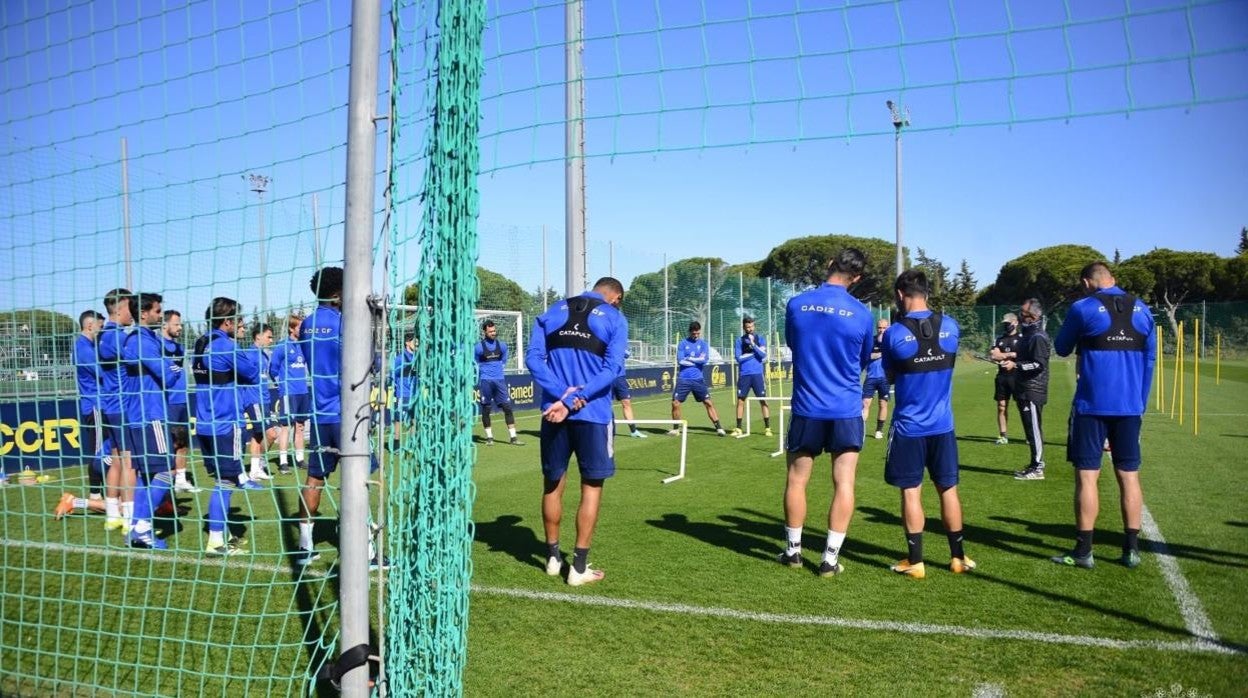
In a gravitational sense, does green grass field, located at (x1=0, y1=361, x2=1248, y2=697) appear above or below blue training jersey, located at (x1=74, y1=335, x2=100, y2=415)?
below

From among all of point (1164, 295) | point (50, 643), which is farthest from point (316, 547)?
point (1164, 295)

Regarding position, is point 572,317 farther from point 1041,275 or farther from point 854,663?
point 1041,275

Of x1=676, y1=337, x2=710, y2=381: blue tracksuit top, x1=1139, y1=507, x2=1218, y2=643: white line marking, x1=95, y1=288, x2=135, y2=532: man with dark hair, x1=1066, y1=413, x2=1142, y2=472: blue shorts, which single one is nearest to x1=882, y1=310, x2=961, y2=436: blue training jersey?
x1=1066, y1=413, x2=1142, y2=472: blue shorts

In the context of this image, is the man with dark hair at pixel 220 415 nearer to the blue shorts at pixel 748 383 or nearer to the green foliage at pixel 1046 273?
the blue shorts at pixel 748 383

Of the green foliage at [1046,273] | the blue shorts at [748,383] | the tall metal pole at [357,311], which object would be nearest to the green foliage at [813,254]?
the green foliage at [1046,273]

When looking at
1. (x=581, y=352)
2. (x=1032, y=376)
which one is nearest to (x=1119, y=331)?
(x=581, y=352)

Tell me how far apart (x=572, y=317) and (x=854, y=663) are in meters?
2.71

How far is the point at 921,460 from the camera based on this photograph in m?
5.56

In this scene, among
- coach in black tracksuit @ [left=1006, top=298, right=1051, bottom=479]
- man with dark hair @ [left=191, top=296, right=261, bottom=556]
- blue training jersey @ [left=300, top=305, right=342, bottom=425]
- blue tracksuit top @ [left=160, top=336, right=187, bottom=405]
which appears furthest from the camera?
coach in black tracksuit @ [left=1006, top=298, right=1051, bottom=479]

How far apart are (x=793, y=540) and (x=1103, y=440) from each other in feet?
6.98

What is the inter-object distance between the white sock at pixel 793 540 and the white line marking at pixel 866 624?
3.45 ft

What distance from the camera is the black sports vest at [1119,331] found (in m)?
5.59

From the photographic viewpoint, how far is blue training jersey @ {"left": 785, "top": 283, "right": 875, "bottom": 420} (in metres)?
5.44

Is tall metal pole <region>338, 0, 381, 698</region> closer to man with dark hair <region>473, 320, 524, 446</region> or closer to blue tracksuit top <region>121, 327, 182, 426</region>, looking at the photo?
blue tracksuit top <region>121, 327, 182, 426</region>
